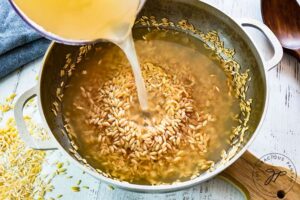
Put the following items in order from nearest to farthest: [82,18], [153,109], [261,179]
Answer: [82,18], [261,179], [153,109]

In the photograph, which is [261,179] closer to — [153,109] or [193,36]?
[153,109]

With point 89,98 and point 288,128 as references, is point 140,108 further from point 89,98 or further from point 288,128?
point 288,128

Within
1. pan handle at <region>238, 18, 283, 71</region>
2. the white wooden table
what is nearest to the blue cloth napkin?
the white wooden table

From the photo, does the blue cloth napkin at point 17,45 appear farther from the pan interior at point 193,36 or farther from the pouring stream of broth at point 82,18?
the pouring stream of broth at point 82,18

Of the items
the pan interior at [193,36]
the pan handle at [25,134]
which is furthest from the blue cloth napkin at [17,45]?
the pan handle at [25,134]

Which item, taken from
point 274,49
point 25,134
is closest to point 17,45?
point 25,134

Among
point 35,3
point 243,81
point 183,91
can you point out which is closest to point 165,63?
point 183,91
